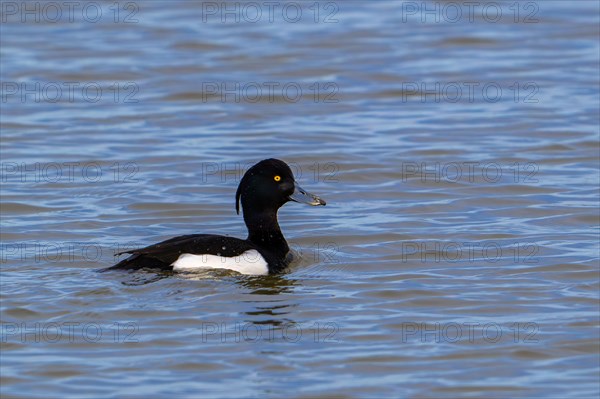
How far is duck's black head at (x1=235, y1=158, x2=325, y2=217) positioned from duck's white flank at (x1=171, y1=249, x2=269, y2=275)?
1.91ft

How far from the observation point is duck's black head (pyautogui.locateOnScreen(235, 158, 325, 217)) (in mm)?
11523

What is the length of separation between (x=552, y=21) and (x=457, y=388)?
47.2ft

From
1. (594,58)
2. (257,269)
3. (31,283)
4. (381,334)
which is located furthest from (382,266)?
(594,58)

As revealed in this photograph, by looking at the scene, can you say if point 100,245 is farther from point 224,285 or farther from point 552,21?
point 552,21

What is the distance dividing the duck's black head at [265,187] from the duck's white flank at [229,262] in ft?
1.91

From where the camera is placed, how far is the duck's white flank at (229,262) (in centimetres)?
1070
